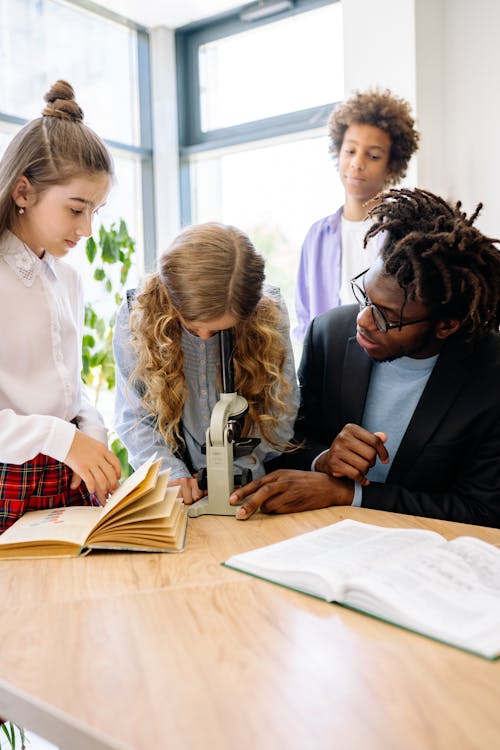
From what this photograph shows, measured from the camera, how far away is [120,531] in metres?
1.32

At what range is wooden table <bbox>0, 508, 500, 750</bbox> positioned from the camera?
2.43 feet

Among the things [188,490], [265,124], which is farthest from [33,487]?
[265,124]

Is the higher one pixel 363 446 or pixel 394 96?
pixel 394 96

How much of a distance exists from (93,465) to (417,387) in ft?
2.84

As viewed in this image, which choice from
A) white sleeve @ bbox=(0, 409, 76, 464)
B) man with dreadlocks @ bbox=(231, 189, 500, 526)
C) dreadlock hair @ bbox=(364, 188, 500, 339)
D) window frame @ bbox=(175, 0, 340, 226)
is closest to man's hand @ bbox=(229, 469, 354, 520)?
man with dreadlocks @ bbox=(231, 189, 500, 526)

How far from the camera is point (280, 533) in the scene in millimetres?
1399

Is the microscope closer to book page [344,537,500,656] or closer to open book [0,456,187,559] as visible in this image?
open book [0,456,187,559]

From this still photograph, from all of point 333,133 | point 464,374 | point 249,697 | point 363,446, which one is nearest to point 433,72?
point 333,133

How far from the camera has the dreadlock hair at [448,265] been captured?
5.40 feet

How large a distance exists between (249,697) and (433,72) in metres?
3.17

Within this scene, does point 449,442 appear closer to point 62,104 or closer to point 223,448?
point 223,448

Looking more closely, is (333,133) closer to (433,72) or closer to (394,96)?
(394,96)

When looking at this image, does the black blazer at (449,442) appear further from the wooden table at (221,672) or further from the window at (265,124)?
the window at (265,124)

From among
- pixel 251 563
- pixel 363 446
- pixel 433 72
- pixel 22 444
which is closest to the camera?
pixel 251 563
